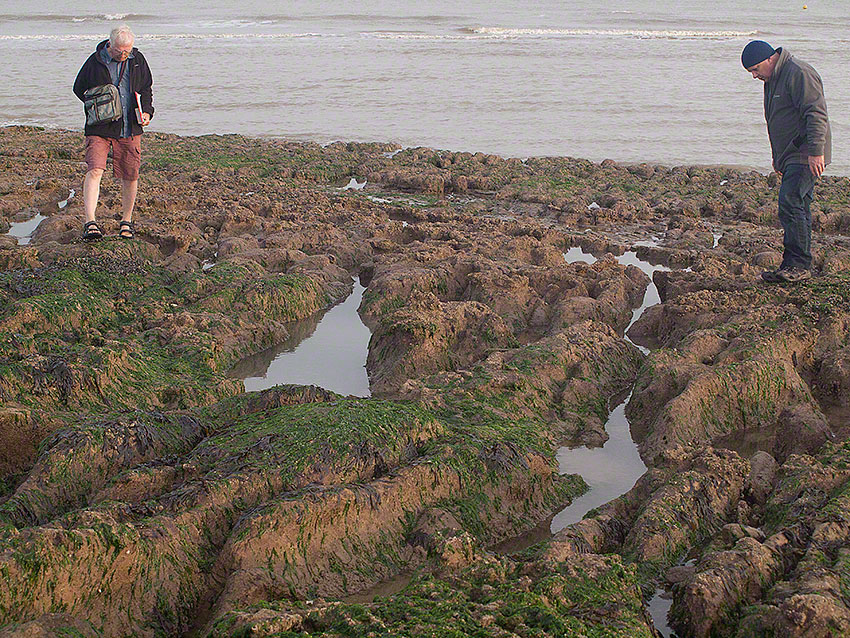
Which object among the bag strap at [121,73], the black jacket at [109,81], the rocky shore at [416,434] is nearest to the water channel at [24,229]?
the rocky shore at [416,434]

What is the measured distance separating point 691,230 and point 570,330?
4487 millimetres

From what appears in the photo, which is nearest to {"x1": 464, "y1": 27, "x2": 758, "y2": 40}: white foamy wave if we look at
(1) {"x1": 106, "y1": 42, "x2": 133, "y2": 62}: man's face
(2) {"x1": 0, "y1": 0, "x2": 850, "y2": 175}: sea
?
(2) {"x1": 0, "y1": 0, "x2": 850, "y2": 175}: sea

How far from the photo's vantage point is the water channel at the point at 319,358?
5812 mm

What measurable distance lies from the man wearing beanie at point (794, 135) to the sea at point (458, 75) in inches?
302

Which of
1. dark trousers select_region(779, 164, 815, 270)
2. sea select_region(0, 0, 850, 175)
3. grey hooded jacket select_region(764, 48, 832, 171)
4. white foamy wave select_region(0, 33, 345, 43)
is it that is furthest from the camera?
white foamy wave select_region(0, 33, 345, 43)

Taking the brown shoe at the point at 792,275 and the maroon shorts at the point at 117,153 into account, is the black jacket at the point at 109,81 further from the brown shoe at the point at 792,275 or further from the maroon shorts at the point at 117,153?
the brown shoe at the point at 792,275

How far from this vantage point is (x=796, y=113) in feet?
22.5

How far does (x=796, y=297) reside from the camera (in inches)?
258

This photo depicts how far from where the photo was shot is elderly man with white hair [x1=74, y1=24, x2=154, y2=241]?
295 inches

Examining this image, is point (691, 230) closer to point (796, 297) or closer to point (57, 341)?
point (796, 297)

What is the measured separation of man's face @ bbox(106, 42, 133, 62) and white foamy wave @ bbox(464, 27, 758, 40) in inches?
1264

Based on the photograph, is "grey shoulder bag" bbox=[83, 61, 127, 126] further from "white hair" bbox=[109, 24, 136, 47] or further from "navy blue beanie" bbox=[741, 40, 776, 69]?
"navy blue beanie" bbox=[741, 40, 776, 69]

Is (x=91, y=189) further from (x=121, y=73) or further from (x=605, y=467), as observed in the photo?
(x=605, y=467)

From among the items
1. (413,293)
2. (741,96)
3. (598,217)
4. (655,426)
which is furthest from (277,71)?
(655,426)
